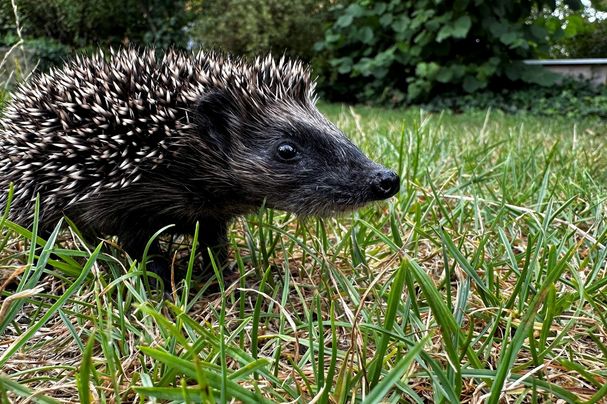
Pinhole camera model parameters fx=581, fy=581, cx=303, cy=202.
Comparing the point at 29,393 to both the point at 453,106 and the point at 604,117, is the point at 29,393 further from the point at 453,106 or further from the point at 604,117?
the point at 453,106

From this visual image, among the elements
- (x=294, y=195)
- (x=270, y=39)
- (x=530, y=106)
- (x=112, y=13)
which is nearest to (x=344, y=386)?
(x=294, y=195)

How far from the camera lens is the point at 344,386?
1597 millimetres

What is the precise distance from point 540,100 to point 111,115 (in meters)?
12.7

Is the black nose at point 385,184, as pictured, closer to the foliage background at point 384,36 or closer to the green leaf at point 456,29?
the foliage background at point 384,36

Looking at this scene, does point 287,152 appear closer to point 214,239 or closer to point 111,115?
point 214,239

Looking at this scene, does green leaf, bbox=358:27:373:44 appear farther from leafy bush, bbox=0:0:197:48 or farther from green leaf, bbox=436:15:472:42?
leafy bush, bbox=0:0:197:48

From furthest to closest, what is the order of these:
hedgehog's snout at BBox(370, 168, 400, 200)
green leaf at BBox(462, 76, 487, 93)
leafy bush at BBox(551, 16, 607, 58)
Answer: leafy bush at BBox(551, 16, 607, 58)
green leaf at BBox(462, 76, 487, 93)
hedgehog's snout at BBox(370, 168, 400, 200)

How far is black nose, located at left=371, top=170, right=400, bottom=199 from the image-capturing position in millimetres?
2476

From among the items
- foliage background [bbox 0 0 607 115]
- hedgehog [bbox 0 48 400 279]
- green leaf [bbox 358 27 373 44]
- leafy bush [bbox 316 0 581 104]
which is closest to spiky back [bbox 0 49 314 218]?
hedgehog [bbox 0 48 400 279]

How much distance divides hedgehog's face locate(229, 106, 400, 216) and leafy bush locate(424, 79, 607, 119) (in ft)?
37.7

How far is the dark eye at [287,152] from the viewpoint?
270 cm

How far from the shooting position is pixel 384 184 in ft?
8.16

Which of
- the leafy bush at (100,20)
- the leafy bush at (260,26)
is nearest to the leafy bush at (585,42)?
the leafy bush at (260,26)

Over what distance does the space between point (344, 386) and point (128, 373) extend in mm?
770
